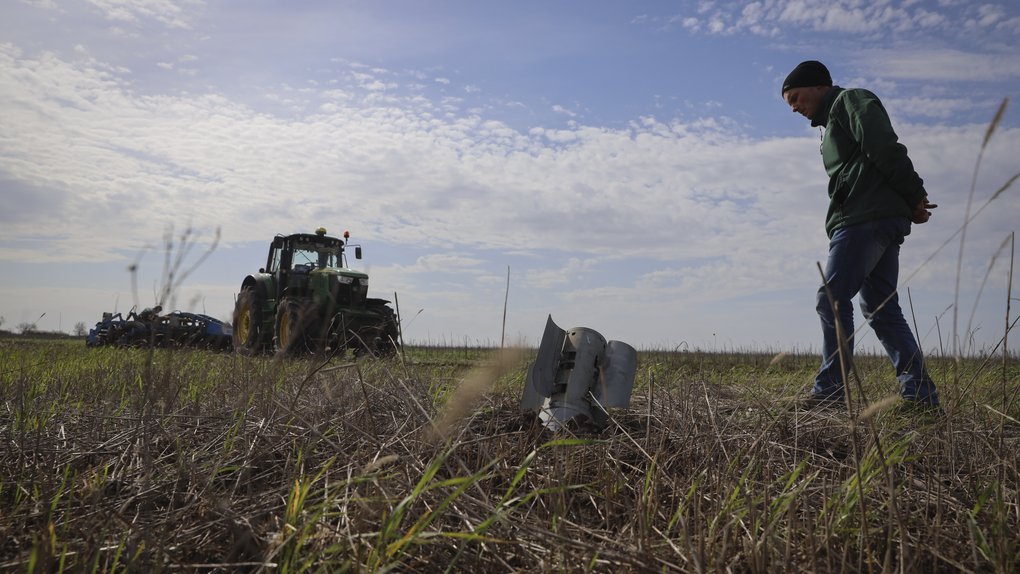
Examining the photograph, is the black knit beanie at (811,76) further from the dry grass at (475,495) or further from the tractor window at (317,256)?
the tractor window at (317,256)

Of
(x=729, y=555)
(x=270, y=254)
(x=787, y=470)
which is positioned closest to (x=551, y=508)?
(x=729, y=555)

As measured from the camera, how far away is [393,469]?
185cm

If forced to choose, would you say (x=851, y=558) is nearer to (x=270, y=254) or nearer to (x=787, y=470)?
(x=787, y=470)

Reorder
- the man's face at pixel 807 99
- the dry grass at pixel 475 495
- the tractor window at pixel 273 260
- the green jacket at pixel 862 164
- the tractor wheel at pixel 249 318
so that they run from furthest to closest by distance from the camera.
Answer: the tractor window at pixel 273 260 < the tractor wheel at pixel 249 318 < the man's face at pixel 807 99 < the green jacket at pixel 862 164 < the dry grass at pixel 475 495

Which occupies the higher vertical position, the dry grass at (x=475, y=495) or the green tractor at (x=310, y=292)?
the green tractor at (x=310, y=292)

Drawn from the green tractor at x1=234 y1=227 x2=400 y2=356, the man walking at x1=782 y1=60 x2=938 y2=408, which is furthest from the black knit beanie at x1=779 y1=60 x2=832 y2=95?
the green tractor at x1=234 y1=227 x2=400 y2=356

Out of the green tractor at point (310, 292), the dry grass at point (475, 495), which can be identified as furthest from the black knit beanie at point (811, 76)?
the green tractor at point (310, 292)

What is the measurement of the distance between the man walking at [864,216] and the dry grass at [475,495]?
89 cm

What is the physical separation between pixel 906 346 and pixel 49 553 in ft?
12.4

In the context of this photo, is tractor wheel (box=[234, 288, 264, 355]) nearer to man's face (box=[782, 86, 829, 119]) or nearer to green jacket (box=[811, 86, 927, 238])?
man's face (box=[782, 86, 829, 119])

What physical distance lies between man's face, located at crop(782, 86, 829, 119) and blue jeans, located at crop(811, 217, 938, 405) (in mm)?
712

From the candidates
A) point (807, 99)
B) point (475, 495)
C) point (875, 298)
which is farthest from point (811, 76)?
point (475, 495)

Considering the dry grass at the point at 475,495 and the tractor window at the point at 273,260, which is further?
the tractor window at the point at 273,260

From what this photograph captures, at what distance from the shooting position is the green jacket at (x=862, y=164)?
336 cm
